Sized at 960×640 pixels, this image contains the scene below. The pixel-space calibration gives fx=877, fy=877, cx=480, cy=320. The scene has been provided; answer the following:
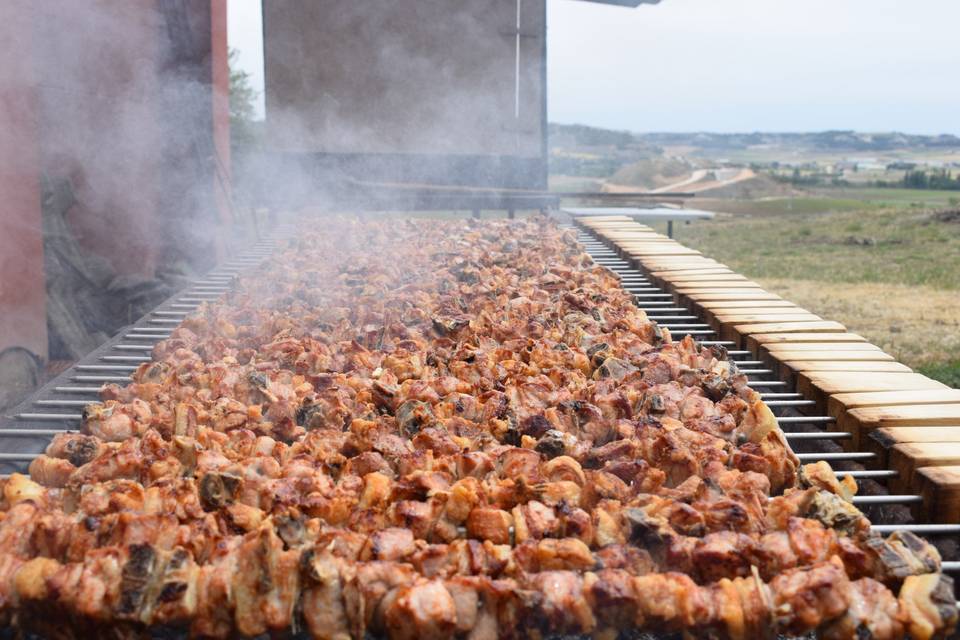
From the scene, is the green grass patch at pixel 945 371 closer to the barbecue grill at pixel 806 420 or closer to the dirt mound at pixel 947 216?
the barbecue grill at pixel 806 420

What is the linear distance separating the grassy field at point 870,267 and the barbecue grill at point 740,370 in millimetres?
5916

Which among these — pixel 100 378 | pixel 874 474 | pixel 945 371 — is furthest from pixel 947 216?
pixel 100 378

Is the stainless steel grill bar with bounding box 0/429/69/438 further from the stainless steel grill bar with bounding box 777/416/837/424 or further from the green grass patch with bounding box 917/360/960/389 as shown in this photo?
the green grass patch with bounding box 917/360/960/389

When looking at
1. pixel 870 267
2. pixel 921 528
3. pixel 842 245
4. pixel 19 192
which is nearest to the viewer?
pixel 921 528

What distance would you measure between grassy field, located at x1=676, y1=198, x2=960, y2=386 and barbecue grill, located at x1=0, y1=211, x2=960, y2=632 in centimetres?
592

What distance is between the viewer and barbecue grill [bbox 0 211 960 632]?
2.44m

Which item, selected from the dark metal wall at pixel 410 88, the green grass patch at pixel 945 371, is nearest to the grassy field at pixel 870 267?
the green grass patch at pixel 945 371

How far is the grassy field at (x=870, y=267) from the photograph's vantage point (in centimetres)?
1170

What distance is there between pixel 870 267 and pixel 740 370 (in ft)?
56.1

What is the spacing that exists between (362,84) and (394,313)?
8.18 meters

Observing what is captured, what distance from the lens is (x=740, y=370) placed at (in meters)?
3.32

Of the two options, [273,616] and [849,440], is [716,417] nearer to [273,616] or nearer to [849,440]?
[849,440]

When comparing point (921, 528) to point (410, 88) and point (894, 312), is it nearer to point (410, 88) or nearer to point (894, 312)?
point (410, 88)

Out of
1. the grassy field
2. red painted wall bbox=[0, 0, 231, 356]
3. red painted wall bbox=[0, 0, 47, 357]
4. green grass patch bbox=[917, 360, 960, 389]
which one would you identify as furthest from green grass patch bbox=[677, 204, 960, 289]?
red painted wall bbox=[0, 0, 47, 357]
